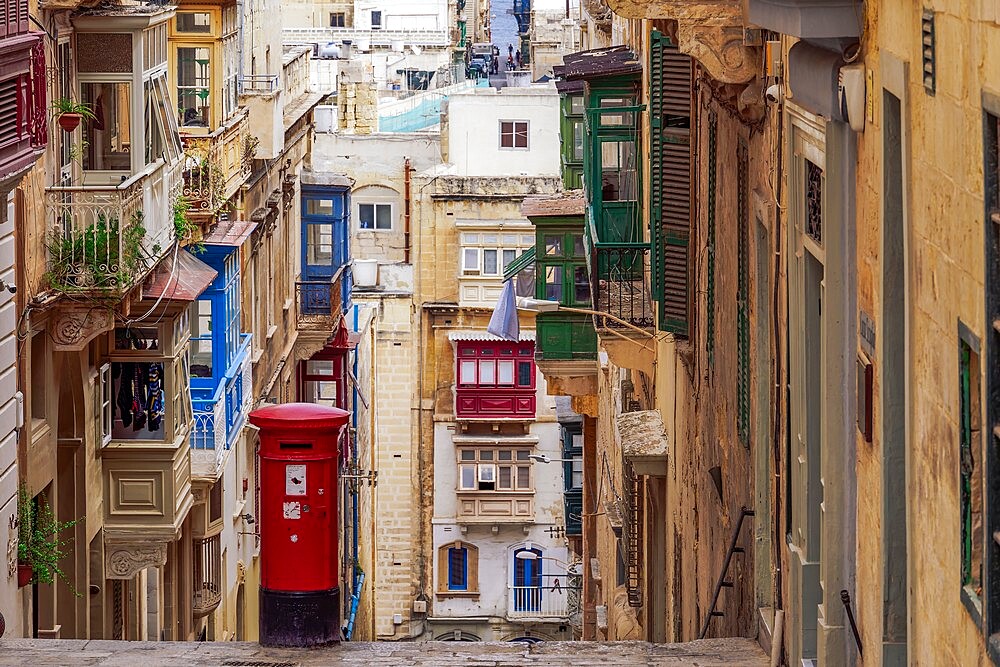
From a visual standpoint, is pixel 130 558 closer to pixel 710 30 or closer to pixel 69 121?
pixel 69 121

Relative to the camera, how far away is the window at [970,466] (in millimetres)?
4930

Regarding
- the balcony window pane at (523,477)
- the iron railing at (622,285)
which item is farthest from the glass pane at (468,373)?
the iron railing at (622,285)

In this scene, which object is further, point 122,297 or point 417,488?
point 417,488

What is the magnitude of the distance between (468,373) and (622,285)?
25096 millimetres

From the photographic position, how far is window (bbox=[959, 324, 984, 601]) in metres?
4.93

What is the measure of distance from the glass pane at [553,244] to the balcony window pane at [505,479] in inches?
693

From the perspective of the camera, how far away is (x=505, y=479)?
43.1 meters

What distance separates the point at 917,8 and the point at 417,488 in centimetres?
3783

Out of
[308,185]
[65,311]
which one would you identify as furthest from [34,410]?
[308,185]

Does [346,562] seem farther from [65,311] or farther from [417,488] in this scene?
[65,311]

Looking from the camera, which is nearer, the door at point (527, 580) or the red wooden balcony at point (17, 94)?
the red wooden balcony at point (17, 94)

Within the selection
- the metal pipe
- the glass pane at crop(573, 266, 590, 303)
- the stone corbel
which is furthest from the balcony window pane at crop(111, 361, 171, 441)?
the metal pipe

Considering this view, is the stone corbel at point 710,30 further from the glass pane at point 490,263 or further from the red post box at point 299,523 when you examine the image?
the glass pane at point 490,263

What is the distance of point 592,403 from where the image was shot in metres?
26.4
